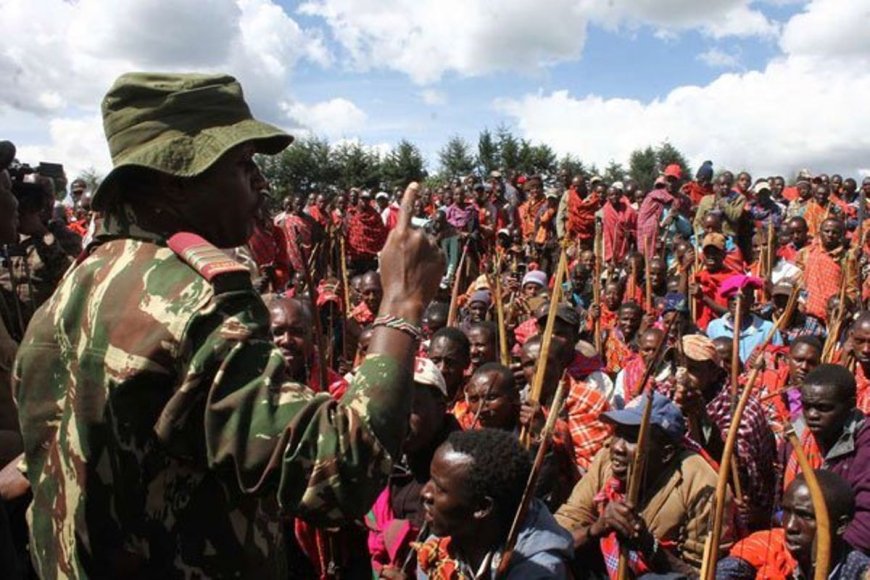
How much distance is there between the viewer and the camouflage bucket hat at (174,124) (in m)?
1.49

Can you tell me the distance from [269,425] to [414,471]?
1933mm

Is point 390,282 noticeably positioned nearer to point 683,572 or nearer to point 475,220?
point 683,572

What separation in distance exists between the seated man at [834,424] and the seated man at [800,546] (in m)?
0.54

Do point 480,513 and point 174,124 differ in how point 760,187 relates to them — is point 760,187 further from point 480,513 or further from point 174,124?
point 174,124

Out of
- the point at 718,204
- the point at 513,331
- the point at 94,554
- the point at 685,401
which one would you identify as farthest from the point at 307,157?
the point at 94,554

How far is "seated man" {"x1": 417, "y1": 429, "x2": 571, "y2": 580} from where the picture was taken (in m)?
2.50

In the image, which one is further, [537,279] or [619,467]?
[537,279]

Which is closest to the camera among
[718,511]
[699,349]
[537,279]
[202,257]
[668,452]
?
[202,257]

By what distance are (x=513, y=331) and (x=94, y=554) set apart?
5285 mm

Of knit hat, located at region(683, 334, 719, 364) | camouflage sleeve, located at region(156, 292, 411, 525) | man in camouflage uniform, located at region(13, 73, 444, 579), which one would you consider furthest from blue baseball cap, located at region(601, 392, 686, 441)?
camouflage sleeve, located at region(156, 292, 411, 525)

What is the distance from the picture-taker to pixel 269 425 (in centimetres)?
130

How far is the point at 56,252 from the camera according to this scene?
4.80 meters

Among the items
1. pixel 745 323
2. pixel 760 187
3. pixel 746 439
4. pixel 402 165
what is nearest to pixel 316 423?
pixel 746 439

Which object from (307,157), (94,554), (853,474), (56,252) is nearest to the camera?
(94,554)
